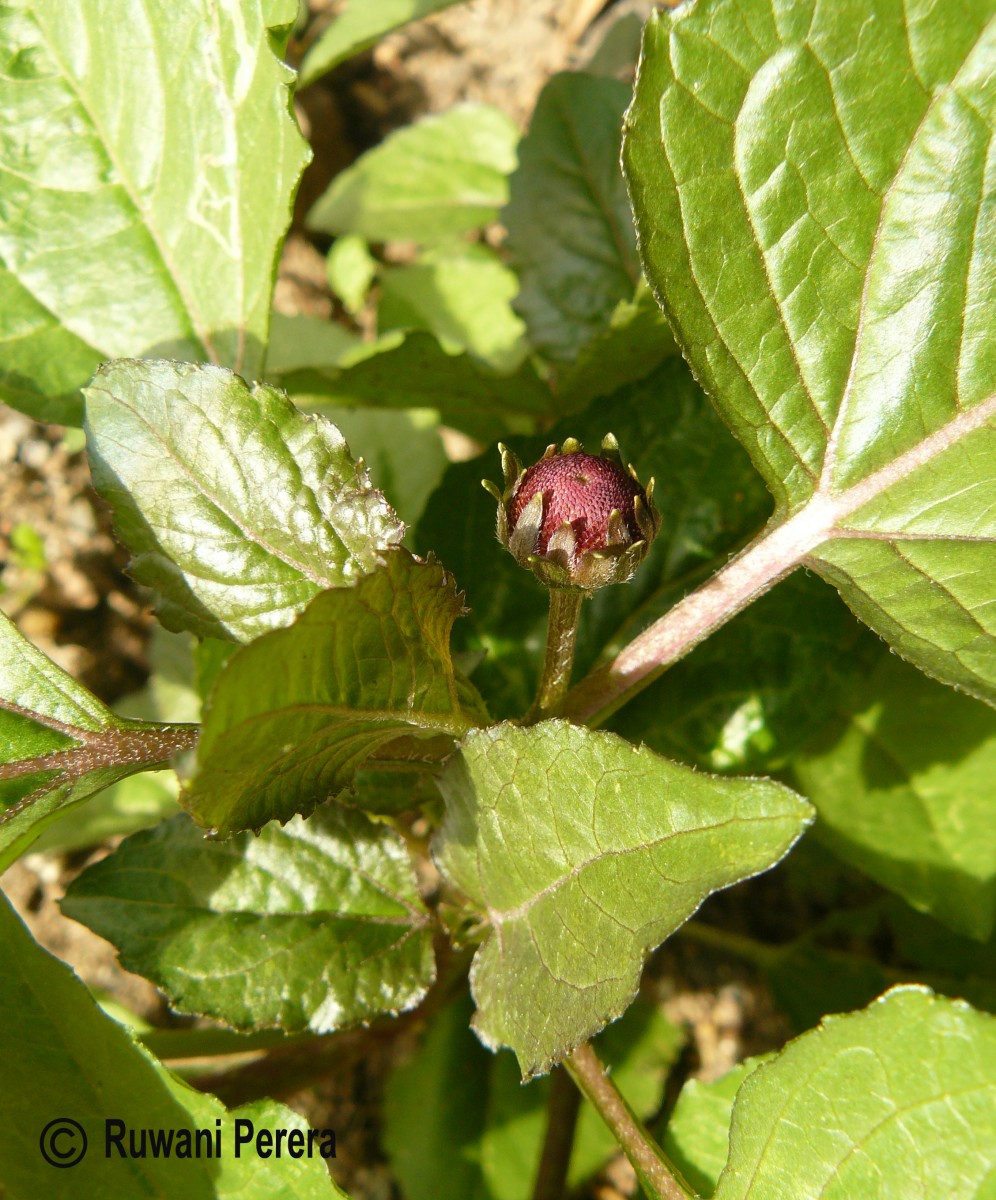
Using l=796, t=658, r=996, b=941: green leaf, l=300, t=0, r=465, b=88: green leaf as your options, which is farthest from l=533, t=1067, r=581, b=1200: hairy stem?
l=300, t=0, r=465, b=88: green leaf

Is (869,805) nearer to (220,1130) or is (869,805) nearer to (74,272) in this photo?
(220,1130)

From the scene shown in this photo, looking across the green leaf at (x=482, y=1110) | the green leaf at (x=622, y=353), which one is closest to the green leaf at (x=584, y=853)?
the green leaf at (x=622, y=353)

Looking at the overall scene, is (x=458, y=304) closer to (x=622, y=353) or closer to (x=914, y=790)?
(x=622, y=353)

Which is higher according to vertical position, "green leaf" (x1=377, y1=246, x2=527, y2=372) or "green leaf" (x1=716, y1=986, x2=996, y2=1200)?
"green leaf" (x1=377, y1=246, x2=527, y2=372)

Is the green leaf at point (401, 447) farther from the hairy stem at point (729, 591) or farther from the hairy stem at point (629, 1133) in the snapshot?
the hairy stem at point (629, 1133)

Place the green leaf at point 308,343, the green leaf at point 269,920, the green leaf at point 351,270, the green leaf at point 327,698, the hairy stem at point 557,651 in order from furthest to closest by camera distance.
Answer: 1. the green leaf at point 351,270
2. the green leaf at point 308,343
3. the green leaf at point 269,920
4. the hairy stem at point 557,651
5. the green leaf at point 327,698

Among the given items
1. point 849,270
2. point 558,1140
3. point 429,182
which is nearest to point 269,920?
point 558,1140

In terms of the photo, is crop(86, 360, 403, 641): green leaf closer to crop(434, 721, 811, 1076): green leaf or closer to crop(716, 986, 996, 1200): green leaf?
crop(434, 721, 811, 1076): green leaf
